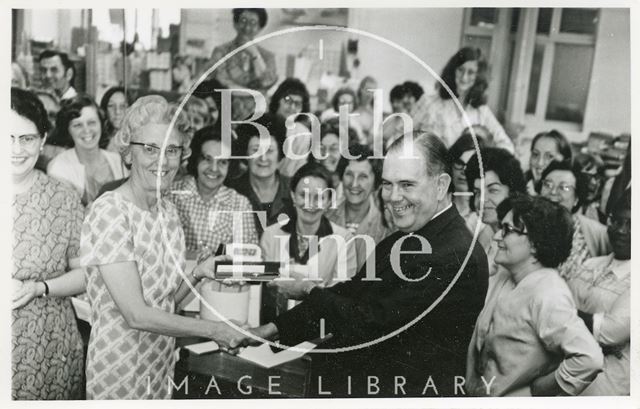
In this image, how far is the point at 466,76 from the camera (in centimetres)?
246

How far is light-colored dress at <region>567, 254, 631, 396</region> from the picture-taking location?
8.09 feet

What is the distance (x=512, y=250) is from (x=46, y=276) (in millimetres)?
1589

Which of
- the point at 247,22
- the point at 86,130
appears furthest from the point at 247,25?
the point at 86,130

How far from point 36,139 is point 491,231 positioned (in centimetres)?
157

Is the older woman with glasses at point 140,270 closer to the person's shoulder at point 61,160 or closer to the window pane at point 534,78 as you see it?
the person's shoulder at point 61,160

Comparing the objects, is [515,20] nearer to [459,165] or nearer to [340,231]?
[459,165]

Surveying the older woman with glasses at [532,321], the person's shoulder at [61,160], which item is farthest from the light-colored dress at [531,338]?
the person's shoulder at [61,160]

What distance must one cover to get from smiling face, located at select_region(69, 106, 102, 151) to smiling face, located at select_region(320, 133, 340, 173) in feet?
2.50

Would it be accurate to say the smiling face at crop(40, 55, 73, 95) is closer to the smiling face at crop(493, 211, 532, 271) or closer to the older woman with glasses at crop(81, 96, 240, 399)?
the older woman with glasses at crop(81, 96, 240, 399)

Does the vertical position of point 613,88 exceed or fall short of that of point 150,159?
it exceeds it

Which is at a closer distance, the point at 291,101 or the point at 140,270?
the point at 140,270

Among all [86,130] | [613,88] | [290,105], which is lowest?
[86,130]

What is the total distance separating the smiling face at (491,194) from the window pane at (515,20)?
0.50 m

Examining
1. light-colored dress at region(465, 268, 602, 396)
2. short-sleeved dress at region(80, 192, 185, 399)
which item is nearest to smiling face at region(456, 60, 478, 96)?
light-colored dress at region(465, 268, 602, 396)
